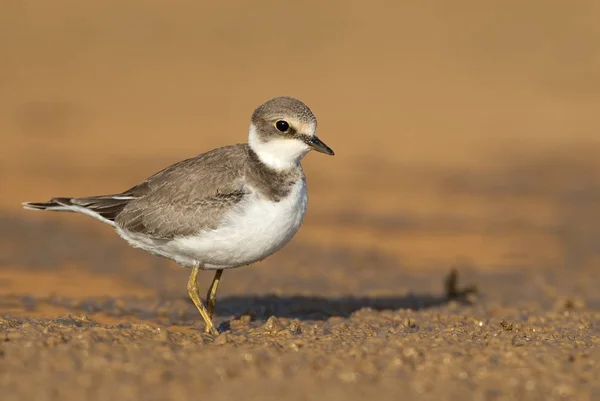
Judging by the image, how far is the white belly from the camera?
820 cm

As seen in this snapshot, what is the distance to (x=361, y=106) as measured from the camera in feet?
72.8

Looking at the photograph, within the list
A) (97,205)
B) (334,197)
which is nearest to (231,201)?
(97,205)

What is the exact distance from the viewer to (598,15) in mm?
29453

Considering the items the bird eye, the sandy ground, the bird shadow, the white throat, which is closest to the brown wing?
the white throat

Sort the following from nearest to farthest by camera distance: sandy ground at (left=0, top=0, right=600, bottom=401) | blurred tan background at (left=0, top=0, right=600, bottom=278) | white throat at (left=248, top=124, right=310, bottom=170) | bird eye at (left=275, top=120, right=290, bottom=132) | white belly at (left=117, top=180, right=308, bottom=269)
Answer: sandy ground at (left=0, top=0, right=600, bottom=401) < white belly at (left=117, top=180, right=308, bottom=269) < white throat at (left=248, top=124, right=310, bottom=170) < bird eye at (left=275, top=120, right=290, bottom=132) < blurred tan background at (left=0, top=0, right=600, bottom=278)

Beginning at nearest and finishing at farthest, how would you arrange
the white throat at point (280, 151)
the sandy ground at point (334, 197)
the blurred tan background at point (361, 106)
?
the sandy ground at point (334, 197) < the white throat at point (280, 151) < the blurred tan background at point (361, 106)

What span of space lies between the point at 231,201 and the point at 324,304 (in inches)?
104

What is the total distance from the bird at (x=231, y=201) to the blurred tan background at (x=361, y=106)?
4.84 metres

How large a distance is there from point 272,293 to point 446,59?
1653 cm

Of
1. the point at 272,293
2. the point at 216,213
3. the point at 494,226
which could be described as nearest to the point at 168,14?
the point at 494,226

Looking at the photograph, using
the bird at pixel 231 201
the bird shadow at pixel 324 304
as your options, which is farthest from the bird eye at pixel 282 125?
the bird shadow at pixel 324 304

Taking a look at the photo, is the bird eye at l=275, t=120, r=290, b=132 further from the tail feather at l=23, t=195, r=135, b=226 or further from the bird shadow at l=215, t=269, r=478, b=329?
the bird shadow at l=215, t=269, r=478, b=329

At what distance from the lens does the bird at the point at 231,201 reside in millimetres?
8250

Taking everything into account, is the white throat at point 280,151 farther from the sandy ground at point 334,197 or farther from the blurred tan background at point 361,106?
the blurred tan background at point 361,106
